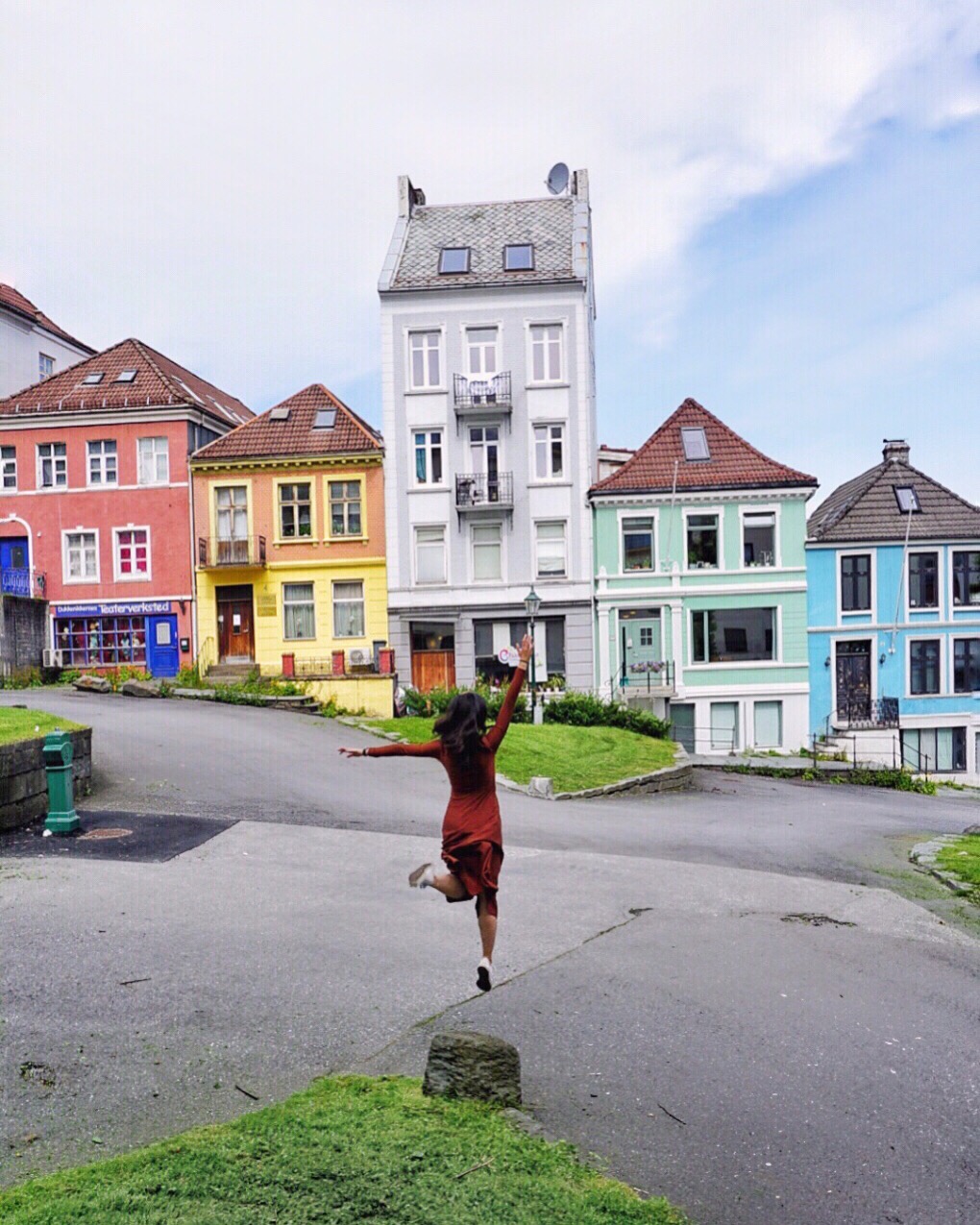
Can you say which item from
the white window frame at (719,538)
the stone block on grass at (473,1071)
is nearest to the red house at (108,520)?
the white window frame at (719,538)

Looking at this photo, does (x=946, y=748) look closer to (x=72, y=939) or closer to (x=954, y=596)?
(x=954, y=596)

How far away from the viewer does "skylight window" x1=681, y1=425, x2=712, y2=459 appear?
3291 centimetres

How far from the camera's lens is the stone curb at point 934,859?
11.7m

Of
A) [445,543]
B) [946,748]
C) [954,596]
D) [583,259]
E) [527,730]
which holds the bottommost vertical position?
[946,748]

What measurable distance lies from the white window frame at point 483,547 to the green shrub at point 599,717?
20.6 feet

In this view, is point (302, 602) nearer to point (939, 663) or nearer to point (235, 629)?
point (235, 629)

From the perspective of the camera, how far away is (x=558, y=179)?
37.9m

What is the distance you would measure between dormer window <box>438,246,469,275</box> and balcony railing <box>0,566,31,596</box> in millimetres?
17414

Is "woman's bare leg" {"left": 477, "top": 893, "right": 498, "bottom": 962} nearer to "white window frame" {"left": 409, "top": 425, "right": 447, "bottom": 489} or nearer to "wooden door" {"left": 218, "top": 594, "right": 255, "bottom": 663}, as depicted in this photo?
"white window frame" {"left": 409, "top": 425, "right": 447, "bottom": 489}

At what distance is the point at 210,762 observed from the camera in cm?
1762

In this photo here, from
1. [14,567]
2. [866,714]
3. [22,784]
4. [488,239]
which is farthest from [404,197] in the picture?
[22,784]

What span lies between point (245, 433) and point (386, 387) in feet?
16.6

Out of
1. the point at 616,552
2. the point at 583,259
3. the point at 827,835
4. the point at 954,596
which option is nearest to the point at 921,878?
the point at 827,835

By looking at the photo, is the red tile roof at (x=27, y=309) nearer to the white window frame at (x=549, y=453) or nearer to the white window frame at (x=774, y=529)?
the white window frame at (x=549, y=453)
